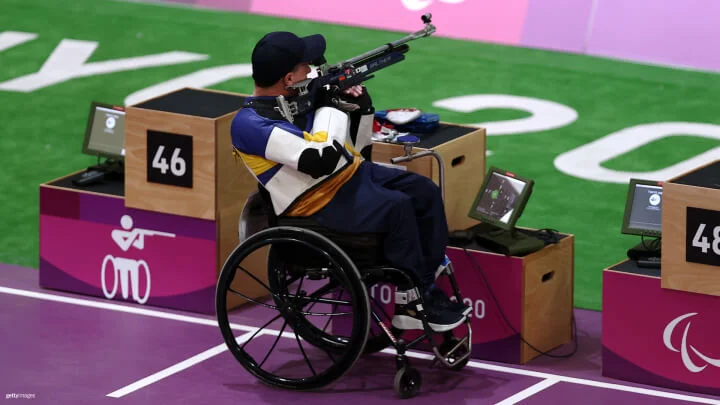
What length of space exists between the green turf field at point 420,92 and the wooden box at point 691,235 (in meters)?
1.19

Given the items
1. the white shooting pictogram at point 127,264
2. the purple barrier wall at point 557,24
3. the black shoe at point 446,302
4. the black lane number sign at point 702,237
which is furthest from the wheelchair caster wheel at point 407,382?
the purple barrier wall at point 557,24

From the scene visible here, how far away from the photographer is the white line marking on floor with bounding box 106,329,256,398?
6.36 m

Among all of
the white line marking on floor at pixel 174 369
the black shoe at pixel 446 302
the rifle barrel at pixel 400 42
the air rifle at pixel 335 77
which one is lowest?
the white line marking on floor at pixel 174 369

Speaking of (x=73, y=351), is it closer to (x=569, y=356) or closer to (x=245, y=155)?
(x=245, y=155)

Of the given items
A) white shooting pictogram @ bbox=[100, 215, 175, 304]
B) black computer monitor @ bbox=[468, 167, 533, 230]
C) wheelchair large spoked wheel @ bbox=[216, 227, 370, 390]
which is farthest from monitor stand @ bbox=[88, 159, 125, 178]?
black computer monitor @ bbox=[468, 167, 533, 230]

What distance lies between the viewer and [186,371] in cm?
658

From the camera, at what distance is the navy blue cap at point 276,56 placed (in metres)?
6.24

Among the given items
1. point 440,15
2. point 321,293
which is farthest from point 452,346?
point 440,15

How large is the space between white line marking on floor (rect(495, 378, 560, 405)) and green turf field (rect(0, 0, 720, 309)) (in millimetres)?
1036

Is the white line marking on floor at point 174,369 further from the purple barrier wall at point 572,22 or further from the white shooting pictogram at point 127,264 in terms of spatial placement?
the purple barrier wall at point 572,22

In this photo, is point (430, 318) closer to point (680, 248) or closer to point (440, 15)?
point (680, 248)

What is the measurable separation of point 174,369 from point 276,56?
1.44 metres

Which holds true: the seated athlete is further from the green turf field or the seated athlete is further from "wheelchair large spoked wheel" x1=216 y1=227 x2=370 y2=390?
the green turf field

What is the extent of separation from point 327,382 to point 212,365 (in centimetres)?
67
